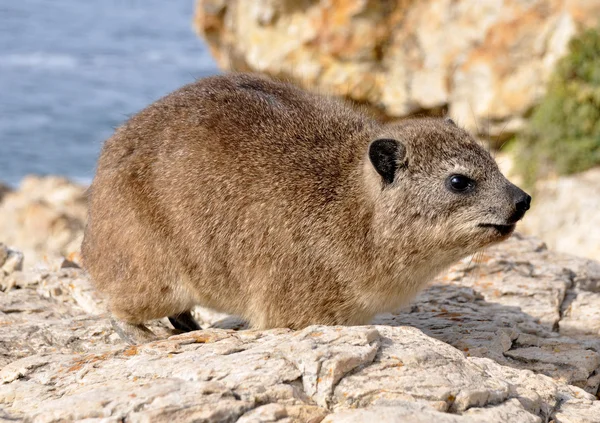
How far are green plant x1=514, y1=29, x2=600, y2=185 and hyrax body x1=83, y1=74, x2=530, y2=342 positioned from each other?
288 inches

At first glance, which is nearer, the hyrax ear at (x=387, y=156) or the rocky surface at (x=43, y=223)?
the hyrax ear at (x=387, y=156)

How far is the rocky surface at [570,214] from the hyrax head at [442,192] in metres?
5.57

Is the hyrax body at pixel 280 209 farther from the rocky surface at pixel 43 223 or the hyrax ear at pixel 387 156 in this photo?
the rocky surface at pixel 43 223

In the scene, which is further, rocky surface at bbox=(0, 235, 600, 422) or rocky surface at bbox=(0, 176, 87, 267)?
rocky surface at bbox=(0, 176, 87, 267)

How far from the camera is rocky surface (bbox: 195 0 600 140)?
45.1 feet

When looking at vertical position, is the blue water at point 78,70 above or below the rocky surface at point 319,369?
above

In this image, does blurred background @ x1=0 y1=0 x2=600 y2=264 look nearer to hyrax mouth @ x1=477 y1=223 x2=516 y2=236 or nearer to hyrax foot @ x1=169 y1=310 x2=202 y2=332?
hyrax foot @ x1=169 y1=310 x2=202 y2=332

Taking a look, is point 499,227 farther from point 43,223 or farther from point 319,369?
point 43,223

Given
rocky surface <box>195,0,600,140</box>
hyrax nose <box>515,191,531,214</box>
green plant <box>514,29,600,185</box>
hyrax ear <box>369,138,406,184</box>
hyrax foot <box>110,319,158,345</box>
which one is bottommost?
hyrax foot <box>110,319,158,345</box>

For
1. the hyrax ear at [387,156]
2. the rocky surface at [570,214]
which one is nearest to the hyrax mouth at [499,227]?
the hyrax ear at [387,156]

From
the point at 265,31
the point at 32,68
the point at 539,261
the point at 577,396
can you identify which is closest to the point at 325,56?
Result: the point at 265,31

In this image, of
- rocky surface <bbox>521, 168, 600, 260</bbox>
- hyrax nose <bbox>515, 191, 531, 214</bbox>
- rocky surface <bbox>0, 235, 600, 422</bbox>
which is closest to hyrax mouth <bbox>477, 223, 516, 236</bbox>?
hyrax nose <bbox>515, 191, 531, 214</bbox>

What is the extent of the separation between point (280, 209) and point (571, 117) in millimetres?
8418

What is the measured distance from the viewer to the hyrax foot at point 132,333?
21.7ft
